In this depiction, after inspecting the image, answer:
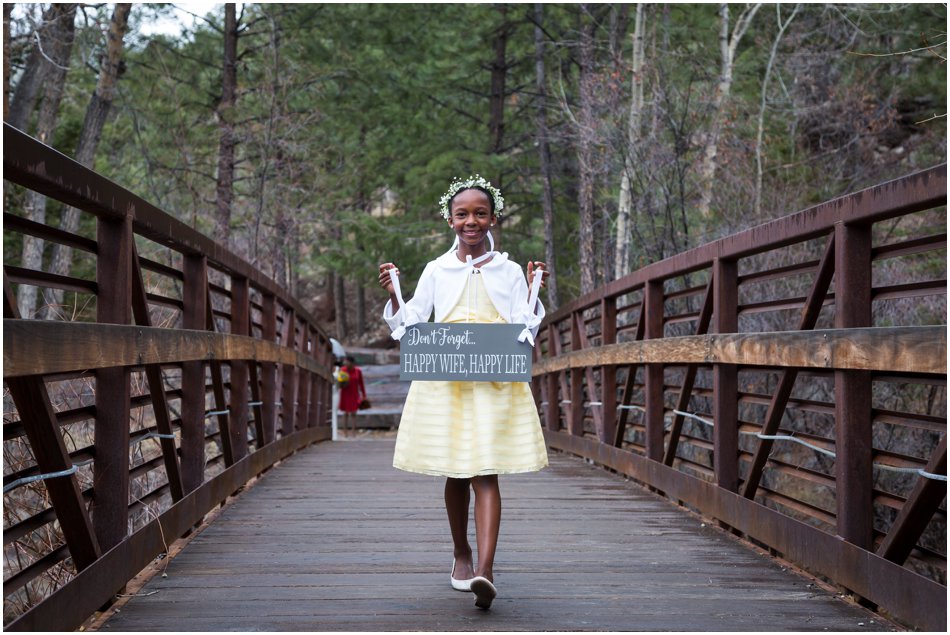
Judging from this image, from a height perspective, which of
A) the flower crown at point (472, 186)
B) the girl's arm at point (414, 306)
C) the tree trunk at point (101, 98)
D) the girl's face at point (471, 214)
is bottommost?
the girl's arm at point (414, 306)

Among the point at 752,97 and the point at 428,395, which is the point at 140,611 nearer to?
the point at 428,395

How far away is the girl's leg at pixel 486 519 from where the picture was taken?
3.41 m

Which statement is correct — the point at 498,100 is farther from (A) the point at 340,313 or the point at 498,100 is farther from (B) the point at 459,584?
(B) the point at 459,584

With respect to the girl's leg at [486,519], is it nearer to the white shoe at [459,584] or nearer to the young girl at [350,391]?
the white shoe at [459,584]

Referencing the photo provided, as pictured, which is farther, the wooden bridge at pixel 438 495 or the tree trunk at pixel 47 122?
the tree trunk at pixel 47 122

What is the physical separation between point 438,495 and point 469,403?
2.46 metres

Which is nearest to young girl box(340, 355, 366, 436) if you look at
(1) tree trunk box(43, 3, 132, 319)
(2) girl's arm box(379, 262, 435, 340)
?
(1) tree trunk box(43, 3, 132, 319)

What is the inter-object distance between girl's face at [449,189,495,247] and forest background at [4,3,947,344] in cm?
453

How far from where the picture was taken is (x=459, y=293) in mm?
3818

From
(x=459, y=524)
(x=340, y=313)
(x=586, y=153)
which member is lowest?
(x=459, y=524)

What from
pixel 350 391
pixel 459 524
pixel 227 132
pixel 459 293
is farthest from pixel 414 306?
pixel 350 391

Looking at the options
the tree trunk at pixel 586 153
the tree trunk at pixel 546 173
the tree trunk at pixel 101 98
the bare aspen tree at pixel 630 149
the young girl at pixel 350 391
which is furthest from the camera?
the tree trunk at pixel 546 173

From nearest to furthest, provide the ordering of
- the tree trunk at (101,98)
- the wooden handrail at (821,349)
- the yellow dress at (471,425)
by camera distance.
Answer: the wooden handrail at (821,349)
the yellow dress at (471,425)
the tree trunk at (101,98)

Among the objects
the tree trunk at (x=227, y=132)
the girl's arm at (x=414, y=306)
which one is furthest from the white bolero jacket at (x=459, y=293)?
the tree trunk at (x=227, y=132)
